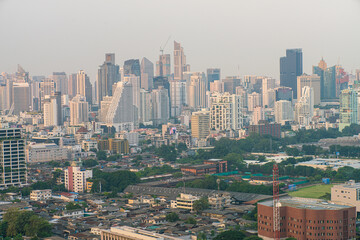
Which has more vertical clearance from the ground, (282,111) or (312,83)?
(312,83)

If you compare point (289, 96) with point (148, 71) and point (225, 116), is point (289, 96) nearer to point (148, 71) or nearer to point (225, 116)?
point (148, 71)

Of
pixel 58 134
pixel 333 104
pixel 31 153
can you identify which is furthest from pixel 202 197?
pixel 333 104

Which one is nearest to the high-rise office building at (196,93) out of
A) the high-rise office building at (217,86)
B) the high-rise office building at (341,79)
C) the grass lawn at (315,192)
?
the high-rise office building at (217,86)

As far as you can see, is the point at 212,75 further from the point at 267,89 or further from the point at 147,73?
the point at 267,89

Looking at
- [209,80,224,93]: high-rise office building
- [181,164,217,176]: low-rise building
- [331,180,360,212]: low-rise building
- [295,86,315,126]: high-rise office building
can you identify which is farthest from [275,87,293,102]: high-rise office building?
[331,180,360,212]: low-rise building

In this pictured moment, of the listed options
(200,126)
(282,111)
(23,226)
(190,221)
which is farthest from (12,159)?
(282,111)

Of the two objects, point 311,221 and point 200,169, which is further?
point 200,169

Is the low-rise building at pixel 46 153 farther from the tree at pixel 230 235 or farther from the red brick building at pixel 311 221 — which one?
the red brick building at pixel 311 221
